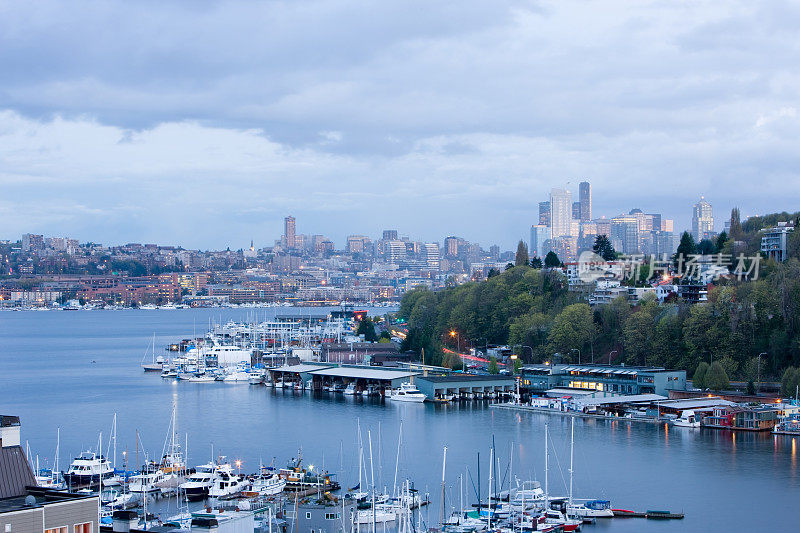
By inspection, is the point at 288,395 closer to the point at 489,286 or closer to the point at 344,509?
the point at 489,286

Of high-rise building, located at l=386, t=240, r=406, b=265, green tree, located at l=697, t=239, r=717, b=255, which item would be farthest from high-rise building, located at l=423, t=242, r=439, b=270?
green tree, located at l=697, t=239, r=717, b=255

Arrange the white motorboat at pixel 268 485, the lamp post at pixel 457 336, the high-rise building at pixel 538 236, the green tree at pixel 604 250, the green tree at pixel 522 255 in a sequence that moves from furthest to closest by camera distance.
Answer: the high-rise building at pixel 538 236, the green tree at pixel 522 255, the green tree at pixel 604 250, the lamp post at pixel 457 336, the white motorboat at pixel 268 485

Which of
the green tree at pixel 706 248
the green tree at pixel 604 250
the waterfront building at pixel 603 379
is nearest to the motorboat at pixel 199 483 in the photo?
the waterfront building at pixel 603 379

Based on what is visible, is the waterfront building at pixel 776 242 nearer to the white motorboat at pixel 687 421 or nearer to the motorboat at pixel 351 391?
the white motorboat at pixel 687 421

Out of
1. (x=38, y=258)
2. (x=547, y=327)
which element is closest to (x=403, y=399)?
(x=547, y=327)

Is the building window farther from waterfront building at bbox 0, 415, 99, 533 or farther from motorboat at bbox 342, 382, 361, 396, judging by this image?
motorboat at bbox 342, 382, 361, 396

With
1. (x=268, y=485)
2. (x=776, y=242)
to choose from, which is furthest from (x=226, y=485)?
(x=776, y=242)
